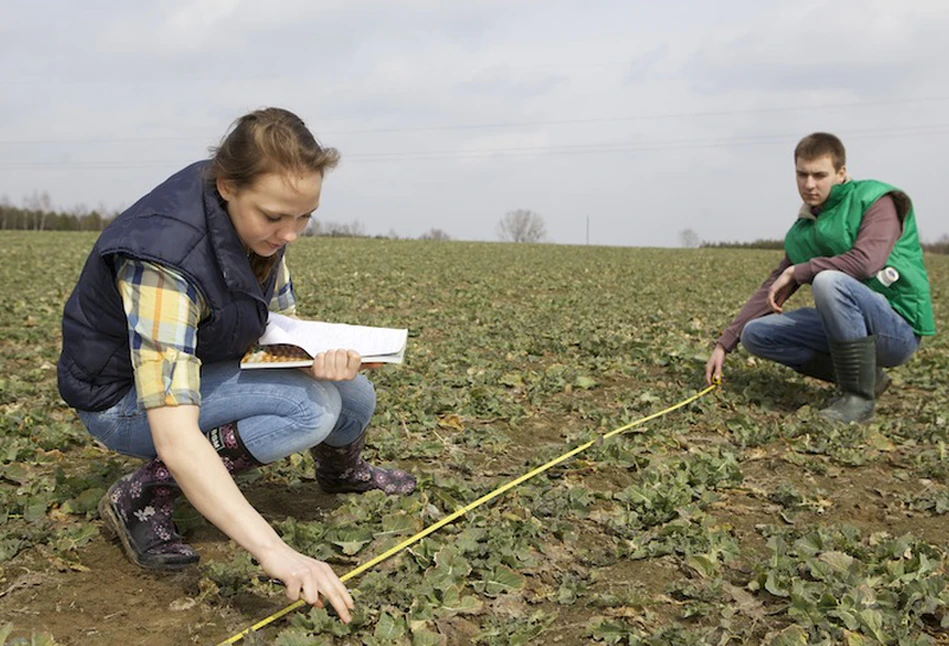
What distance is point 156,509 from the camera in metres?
3.02

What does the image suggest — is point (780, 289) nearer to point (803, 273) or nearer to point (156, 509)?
point (803, 273)

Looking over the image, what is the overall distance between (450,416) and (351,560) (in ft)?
6.61

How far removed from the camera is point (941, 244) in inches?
2108

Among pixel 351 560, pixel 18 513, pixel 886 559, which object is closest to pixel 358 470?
pixel 351 560

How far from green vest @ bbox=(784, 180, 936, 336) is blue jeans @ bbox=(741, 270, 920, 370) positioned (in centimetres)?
9

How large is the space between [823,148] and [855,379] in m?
1.44

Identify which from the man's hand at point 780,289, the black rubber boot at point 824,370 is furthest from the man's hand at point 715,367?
the black rubber boot at point 824,370

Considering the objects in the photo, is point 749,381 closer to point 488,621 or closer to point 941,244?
point 488,621

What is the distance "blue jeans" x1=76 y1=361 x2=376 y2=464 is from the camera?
2963mm

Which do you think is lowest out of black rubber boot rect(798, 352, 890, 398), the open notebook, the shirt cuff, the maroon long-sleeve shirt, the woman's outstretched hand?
the woman's outstretched hand

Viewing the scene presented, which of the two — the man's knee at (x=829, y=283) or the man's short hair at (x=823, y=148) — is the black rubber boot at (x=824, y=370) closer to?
the man's knee at (x=829, y=283)

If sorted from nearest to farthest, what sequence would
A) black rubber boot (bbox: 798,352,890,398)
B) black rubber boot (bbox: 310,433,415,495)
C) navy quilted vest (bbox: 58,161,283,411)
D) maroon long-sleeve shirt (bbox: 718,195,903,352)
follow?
navy quilted vest (bbox: 58,161,283,411)
black rubber boot (bbox: 310,433,415,495)
maroon long-sleeve shirt (bbox: 718,195,903,352)
black rubber boot (bbox: 798,352,890,398)

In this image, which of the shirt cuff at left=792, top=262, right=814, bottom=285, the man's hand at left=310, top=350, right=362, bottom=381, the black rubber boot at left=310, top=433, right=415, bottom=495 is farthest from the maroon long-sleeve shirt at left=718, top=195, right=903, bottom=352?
the man's hand at left=310, top=350, right=362, bottom=381

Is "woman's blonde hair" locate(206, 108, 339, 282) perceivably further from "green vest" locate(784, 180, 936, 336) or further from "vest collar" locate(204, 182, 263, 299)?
"green vest" locate(784, 180, 936, 336)
